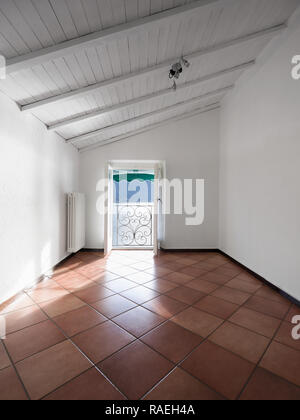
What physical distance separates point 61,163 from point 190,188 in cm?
261

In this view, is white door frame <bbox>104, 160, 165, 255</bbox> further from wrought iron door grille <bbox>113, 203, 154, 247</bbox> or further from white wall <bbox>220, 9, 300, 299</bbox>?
white wall <bbox>220, 9, 300, 299</bbox>

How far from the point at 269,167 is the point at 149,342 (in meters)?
2.40

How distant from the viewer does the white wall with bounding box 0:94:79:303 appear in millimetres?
2014

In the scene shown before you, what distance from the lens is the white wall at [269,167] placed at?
2.13 m

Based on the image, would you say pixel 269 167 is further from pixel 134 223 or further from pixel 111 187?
pixel 134 223

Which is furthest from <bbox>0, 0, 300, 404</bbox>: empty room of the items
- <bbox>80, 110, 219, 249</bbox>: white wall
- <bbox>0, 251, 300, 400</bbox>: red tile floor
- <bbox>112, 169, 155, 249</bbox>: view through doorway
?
<bbox>112, 169, 155, 249</bbox>: view through doorway

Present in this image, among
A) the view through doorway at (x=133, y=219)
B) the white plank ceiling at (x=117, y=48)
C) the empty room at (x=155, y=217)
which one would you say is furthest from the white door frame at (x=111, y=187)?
the white plank ceiling at (x=117, y=48)

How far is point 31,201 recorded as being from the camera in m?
2.47

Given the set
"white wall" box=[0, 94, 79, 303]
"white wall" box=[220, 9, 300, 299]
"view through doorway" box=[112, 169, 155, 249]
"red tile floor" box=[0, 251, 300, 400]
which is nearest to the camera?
"red tile floor" box=[0, 251, 300, 400]

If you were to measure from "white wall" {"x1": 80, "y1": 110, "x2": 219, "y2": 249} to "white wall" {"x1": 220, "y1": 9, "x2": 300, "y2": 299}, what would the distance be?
2.27ft

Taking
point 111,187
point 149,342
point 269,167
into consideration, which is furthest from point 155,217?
point 149,342

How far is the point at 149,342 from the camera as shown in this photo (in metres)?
1.48
